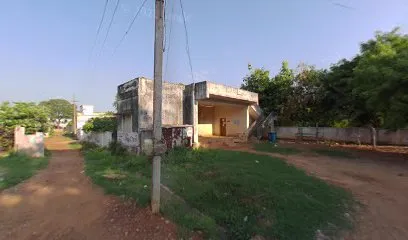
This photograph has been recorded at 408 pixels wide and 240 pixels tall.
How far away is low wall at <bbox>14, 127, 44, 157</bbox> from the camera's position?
13.5 metres

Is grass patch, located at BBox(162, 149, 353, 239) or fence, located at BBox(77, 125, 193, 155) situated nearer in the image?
grass patch, located at BBox(162, 149, 353, 239)

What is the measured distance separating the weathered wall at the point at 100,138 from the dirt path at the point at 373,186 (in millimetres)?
10508

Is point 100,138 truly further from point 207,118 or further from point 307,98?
point 307,98

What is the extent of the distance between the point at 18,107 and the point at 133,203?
1398 centimetres

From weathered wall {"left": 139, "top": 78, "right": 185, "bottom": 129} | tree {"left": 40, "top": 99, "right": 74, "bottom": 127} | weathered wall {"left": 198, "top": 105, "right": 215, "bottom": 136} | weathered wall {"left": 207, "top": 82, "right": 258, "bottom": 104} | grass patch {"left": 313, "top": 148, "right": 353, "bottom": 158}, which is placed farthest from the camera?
tree {"left": 40, "top": 99, "right": 74, "bottom": 127}

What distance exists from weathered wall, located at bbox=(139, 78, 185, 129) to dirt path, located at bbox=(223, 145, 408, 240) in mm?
6502

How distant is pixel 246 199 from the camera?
588cm

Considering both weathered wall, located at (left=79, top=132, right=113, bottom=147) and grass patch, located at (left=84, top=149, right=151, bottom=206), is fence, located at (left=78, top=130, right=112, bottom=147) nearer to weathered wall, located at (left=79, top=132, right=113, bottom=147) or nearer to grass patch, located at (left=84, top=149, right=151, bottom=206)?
weathered wall, located at (left=79, top=132, right=113, bottom=147)

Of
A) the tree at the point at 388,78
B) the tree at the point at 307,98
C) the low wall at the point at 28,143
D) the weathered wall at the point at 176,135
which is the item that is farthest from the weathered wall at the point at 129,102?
the tree at the point at 307,98

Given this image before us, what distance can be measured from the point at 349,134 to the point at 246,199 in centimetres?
1459

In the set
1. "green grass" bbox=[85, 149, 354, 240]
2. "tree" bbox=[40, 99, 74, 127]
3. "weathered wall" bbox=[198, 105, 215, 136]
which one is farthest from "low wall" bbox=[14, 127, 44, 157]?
"tree" bbox=[40, 99, 74, 127]

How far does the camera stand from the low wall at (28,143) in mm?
13523

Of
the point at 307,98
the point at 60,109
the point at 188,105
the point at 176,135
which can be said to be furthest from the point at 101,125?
the point at 60,109

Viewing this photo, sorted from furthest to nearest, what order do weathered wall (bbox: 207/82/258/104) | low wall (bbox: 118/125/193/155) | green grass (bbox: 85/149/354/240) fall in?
weathered wall (bbox: 207/82/258/104) → low wall (bbox: 118/125/193/155) → green grass (bbox: 85/149/354/240)
